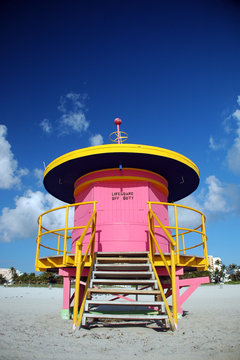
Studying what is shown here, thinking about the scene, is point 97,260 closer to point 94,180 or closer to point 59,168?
point 94,180

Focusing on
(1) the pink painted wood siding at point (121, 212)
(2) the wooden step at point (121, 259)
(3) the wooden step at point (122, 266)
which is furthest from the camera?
(1) the pink painted wood siding at point (121, 212)

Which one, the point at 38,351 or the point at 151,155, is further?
the point at 151,155

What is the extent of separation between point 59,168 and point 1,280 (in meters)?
92.8

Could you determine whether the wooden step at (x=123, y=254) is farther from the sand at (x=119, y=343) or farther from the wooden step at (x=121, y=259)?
the sand at (x=119, y=343)

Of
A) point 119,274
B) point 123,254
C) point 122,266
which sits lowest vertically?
point 119,274

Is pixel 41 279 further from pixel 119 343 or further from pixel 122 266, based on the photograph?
pixel 119 343

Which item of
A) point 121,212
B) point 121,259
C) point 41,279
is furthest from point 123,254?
point 41,279

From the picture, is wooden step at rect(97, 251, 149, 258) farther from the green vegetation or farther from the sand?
the green vegetation

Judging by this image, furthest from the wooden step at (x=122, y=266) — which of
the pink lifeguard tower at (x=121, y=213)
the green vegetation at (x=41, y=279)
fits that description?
the green vegetation at (x=41, y=279)

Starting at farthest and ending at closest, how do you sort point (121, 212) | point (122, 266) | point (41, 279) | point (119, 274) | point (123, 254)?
point (41, 279), point (121, 212), point (123, 254), point (122, 266), point (119, 274)

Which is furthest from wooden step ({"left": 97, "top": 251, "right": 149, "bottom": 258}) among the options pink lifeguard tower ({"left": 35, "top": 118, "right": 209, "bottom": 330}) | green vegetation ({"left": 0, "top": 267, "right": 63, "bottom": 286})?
green vegetation ({"left": 0, "top": 267, "right": 63, "bottom": 286})

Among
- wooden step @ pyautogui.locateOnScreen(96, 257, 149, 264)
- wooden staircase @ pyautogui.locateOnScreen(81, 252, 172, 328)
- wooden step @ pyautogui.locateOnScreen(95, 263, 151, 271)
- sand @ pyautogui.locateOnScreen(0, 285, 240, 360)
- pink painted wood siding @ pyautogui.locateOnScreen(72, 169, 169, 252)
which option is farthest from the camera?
pink painted wood siding @ pyautogui.locateOnScreen(72, 169, 169, 252)

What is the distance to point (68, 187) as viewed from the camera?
1106 centimetres

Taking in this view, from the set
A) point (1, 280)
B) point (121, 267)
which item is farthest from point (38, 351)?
point (1, 280)
